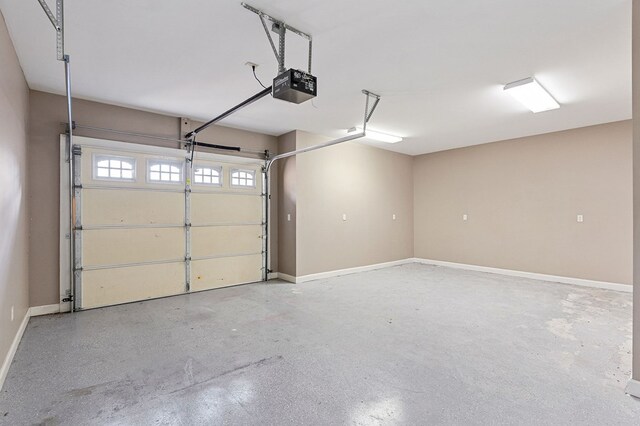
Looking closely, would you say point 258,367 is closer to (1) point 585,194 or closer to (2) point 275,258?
(2) point 275,258

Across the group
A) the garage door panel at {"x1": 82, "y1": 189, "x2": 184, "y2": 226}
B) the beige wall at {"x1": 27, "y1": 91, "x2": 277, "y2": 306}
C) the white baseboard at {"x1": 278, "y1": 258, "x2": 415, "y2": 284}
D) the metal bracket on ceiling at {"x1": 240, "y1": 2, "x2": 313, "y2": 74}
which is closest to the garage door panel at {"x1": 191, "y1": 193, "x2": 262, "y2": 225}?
the garage door panel at {"x1": 82, "y1": 189, "x2": 184, "y2": 226}

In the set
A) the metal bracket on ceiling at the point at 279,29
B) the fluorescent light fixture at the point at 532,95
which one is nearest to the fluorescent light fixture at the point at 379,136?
the fluorescent light fixture at the point at 532,95

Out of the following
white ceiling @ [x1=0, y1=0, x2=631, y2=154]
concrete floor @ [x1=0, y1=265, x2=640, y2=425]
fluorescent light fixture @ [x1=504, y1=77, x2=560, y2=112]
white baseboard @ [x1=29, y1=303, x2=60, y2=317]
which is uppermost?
white ceiling @ [x1=0, y1=0, x2=631, y2=154]

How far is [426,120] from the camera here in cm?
509

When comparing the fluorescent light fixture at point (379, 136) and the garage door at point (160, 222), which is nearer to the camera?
the garage door at point (160, 222)

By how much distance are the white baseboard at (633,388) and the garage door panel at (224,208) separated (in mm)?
5027

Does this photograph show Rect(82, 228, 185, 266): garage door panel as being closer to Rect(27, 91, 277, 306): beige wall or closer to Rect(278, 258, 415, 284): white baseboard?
Rect(27, 91, 277, 306): beige wall

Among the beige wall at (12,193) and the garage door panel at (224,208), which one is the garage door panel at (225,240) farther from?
the beige wall at (12,193)

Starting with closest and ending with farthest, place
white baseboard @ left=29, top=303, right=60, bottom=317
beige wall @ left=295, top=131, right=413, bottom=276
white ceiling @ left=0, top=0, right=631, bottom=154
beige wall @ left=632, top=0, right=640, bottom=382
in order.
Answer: beige wall @ left=632, top=0, right=640, bottom=382 → white ceiling @ left=0, top=0, right=631, bottom=154 → white baseboard @ left=29, top=303, right=60, bottom=317 → beige wall @ left=295, top=131, right=413, bottom=276

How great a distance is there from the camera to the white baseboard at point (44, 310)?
12.5ft

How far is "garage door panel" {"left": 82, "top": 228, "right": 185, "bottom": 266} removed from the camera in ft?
13.8

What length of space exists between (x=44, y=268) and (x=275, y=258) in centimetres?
335

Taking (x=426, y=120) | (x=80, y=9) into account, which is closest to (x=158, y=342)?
(x=80, y=9)

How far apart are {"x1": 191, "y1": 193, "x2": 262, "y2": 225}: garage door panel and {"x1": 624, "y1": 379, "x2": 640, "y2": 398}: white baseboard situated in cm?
503
